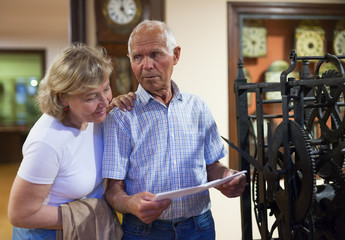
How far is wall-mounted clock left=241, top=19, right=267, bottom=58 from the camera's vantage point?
334 centimetres

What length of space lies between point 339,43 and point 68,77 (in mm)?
2933

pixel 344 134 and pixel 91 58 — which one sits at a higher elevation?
pixel 91 58

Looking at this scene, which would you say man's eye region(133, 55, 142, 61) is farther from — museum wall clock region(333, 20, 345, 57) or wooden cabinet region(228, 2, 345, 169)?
museum wall clock region(333, 20, 345, 57)

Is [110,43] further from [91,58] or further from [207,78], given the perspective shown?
[91,58]

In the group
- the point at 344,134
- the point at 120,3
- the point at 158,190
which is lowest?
the point at 158,190

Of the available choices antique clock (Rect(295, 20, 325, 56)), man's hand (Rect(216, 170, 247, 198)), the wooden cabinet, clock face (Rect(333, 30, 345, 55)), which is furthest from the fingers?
clock face (Rect(333, 30, 345, 55))

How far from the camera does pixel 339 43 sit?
11.5ft

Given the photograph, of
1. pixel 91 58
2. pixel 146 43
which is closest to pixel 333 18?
pixel 146 43

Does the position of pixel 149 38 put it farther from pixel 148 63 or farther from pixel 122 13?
pixel 122 13

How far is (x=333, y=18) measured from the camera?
3.43 m

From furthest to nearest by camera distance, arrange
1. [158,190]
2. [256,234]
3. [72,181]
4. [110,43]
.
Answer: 1. [110,43]
2. [256,234]
3. [158,190]
4. [72,181]

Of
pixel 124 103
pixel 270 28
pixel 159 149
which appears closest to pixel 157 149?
pixel 159 149

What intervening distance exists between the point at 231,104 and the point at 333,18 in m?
1.17

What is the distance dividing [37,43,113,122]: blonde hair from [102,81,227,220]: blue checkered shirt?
0.22 meters
